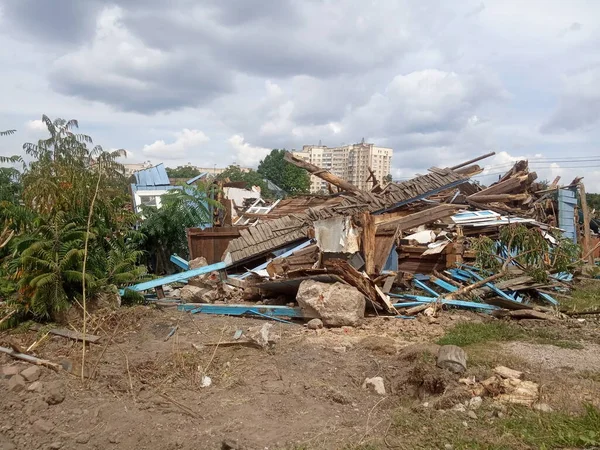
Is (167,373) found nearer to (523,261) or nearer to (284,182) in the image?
(523,261)

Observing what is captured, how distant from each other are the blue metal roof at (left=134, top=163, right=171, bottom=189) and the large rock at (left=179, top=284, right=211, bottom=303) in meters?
8.37

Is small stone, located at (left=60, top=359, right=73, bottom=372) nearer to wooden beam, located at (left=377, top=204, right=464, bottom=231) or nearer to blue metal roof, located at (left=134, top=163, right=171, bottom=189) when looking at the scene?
wooden beam, located at (left=377, top=204, right=464, bottom=231)

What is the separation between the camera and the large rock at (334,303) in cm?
698

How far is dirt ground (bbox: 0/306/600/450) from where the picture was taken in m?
3.72

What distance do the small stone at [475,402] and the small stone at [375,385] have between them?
0.96m

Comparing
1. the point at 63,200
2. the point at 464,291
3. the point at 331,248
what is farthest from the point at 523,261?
the point at 63,200

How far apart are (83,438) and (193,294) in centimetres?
495

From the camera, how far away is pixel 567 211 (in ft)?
50.1

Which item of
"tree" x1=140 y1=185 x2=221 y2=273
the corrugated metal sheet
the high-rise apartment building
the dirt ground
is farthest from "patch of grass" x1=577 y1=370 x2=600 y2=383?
the high-rise apartment building

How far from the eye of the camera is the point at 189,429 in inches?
150

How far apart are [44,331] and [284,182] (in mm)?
39421

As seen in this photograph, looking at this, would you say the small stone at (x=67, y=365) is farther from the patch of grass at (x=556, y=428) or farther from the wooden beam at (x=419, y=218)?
the wooden beam at (x=419, y=218)

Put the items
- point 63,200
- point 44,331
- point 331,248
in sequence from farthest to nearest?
1. point 331,248
2. point 63,200
3. point 44,331

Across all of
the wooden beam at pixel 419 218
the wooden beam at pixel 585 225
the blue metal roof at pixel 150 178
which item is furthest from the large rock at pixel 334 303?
the wooden beam at pixel 585 225
